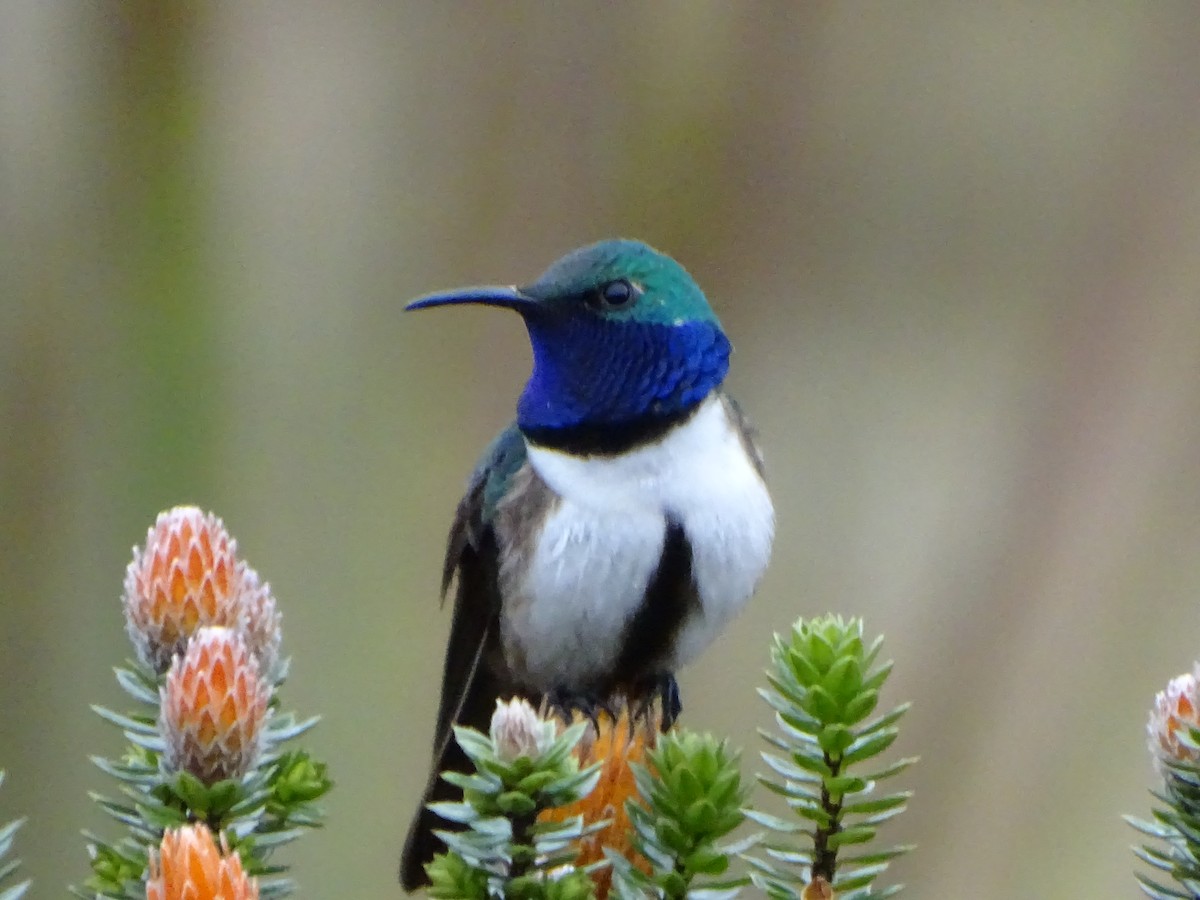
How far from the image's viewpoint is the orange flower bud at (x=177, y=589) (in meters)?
0.45

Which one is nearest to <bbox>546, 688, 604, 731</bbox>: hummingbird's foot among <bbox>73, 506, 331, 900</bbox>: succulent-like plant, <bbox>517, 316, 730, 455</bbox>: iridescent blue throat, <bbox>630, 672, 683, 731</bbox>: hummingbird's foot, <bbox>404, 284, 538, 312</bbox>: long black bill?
<bbox>630, 672, 683, 731</bbox>: hummingbird's foot

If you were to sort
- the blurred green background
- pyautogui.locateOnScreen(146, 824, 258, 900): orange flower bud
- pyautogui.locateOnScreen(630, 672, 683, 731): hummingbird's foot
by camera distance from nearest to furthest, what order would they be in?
pyautogui.locateOnScreen(146, 824, 258, 900): orange flower bud → pyautogui.locateOnScreen(630, 672, 683, 731): hummingbird's foot → the blurred green background

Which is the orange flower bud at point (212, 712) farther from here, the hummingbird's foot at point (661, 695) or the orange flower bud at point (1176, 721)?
the hummingbird's foot at point (661, 695)

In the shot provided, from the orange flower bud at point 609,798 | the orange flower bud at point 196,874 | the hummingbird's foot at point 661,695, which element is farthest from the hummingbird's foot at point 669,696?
the orange flower bud at point 196,874

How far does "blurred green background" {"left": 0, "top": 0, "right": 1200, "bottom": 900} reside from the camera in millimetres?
1315

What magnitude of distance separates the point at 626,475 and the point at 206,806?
0.49 metres

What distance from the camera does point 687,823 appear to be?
401mm

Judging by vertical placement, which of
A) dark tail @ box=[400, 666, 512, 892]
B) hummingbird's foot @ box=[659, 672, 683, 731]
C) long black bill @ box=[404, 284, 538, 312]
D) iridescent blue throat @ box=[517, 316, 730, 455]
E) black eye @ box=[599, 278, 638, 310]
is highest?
black eye @ box=[599, 278, 638, 310]

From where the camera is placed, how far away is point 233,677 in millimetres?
401

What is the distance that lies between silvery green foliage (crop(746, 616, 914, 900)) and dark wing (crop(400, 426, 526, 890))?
0.55 meters

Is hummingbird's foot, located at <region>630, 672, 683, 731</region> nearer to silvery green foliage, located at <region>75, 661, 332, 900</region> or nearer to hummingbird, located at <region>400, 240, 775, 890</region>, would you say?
hummingbird, located at <region>400, 240, 775, 890</region>

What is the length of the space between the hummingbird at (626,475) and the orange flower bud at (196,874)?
1.71 ft

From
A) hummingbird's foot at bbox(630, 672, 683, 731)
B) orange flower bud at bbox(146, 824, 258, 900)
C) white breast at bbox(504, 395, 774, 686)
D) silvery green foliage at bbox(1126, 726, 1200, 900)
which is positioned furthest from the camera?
hummingbird's foot at bbox(630, 672, 683, 731)

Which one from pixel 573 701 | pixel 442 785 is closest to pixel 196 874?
pixel 573 701
